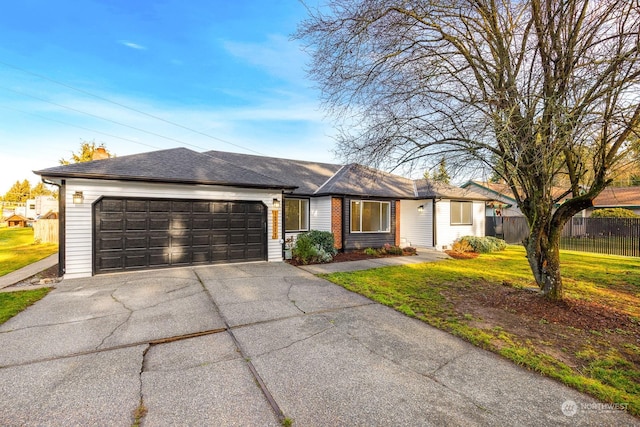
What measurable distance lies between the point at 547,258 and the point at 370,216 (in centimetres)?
803

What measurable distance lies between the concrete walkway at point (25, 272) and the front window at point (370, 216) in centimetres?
1079

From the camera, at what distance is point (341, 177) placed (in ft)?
44.4

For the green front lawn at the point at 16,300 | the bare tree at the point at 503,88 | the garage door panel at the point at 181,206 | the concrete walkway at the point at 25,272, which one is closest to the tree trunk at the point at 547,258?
the bare tree at the point at 503,88

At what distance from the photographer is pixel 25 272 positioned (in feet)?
26.2

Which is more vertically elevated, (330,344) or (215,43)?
(215,43)

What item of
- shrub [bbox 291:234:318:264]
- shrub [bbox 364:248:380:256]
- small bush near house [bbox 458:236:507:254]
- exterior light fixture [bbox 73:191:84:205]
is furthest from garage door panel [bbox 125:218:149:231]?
small bush near house [bbox 458:236:507:254]

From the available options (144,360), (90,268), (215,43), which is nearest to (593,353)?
(144,360)

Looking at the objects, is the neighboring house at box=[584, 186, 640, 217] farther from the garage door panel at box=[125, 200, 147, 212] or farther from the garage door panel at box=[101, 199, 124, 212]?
the garage door panel at box=[101, 199, 124, 212]

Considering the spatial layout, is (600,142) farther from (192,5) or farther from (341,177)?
(192,5)

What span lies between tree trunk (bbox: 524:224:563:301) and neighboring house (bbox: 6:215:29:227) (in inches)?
1991

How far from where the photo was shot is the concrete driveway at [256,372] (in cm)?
237

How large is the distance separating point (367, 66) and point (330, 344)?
204 inches

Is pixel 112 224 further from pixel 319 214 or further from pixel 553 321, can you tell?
pixel 553 321

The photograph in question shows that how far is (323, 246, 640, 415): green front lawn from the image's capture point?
312cm
